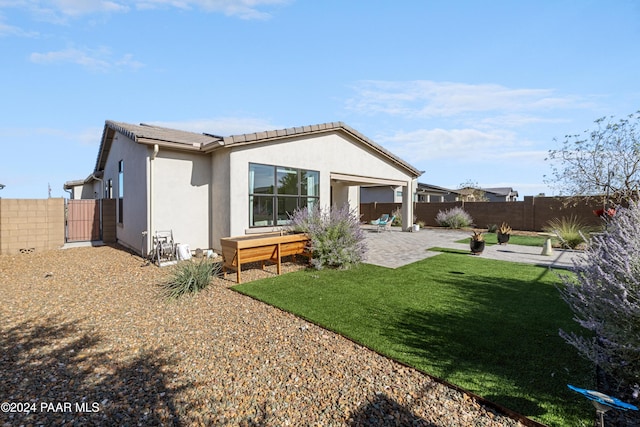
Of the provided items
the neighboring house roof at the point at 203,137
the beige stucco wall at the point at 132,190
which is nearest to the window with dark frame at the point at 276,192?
the neighboring house roof at the point at 203,137

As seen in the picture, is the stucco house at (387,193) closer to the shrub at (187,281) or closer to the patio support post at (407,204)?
the patio support post at (407,204)

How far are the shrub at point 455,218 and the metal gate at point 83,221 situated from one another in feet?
63.0

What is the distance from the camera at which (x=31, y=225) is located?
1005 centimetres

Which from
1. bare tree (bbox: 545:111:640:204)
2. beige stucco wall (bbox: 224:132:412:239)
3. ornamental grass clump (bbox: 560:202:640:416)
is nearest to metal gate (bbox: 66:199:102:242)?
beige stucco wall (bbox: 224:132:412:239)

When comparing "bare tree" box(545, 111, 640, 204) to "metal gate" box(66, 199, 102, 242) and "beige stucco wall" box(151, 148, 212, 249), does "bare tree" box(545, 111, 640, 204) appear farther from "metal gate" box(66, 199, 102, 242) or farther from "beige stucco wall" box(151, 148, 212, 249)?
"metal gate" box(66, 199, 102, 242)

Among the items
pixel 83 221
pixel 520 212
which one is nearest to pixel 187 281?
pixel 83 221

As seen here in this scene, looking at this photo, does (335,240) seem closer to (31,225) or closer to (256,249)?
(256,249)

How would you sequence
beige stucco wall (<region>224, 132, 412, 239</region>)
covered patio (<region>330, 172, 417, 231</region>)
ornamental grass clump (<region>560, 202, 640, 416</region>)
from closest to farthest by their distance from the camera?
ornamental grass clump (<region>560, 202, 640, 416</region>), beige stucco wall (<region>224, 132, 412, 239</region>), covered patio (<region>330, 172, 417, 231</region>)

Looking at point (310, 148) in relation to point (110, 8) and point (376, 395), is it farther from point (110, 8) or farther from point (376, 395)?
point (376, 395)

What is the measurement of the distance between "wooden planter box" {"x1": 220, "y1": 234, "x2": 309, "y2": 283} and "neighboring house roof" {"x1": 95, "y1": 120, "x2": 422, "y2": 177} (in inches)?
125

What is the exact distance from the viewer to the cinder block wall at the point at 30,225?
379 inches

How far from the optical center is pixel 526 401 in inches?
99.9

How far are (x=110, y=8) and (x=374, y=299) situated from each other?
940 cm

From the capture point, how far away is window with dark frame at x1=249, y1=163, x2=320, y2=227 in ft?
30.0
